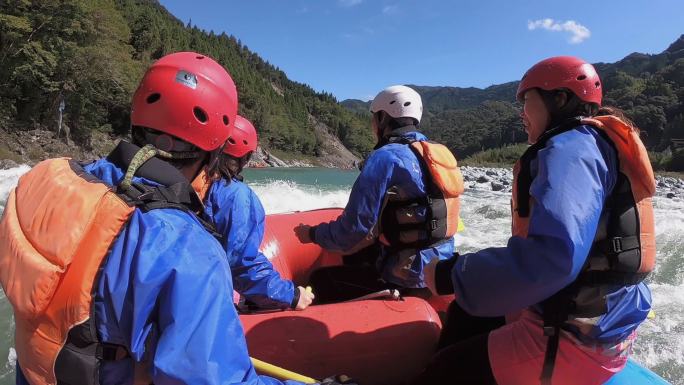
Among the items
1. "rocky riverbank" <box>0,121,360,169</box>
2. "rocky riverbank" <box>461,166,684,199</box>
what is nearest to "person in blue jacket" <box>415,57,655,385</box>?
"rocky riverbank" <box>0,121,360,169</box>

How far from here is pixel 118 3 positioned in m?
71.8

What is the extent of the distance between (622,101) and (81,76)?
64.4 metres

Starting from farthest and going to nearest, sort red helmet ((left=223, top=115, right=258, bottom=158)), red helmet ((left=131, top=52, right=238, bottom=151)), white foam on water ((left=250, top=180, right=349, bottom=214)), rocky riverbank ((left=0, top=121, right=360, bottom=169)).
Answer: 1. rocky riverbank ((left=0, top=121, right=360, bottom=169))
2. white foam on water ((left=250, top=180, right=349, bottom=214))
3. red helmet ((left=223, top=115, right=258, bottom=158))
4. red helmet ((left=131, top=52, right=238, bottom=151))

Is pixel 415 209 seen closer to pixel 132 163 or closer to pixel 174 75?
pixel 174 75

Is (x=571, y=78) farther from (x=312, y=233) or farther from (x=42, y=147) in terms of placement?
(x=42, y=147)

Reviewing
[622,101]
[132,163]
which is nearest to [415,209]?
[132,163]

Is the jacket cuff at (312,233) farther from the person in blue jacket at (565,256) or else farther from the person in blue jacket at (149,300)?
the person in blue jacket at (149,300)

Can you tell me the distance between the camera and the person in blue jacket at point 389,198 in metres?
3.01

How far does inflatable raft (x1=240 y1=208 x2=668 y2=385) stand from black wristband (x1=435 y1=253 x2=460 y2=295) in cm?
67

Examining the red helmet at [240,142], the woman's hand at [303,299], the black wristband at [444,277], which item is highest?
the red helmet at [240,142]

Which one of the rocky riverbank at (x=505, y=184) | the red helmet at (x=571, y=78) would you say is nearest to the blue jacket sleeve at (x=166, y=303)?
the red helmet at (x=571, y=78)

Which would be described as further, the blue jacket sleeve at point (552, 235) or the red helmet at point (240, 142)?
the red helmet at point (240, 142)

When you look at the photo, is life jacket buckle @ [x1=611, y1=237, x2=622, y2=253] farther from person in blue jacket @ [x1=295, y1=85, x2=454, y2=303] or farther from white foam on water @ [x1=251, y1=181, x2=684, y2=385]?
white foam on water @ [x1=251, y1=181, x2=684, y2=385]

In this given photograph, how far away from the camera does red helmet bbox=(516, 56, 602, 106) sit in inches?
73.9
